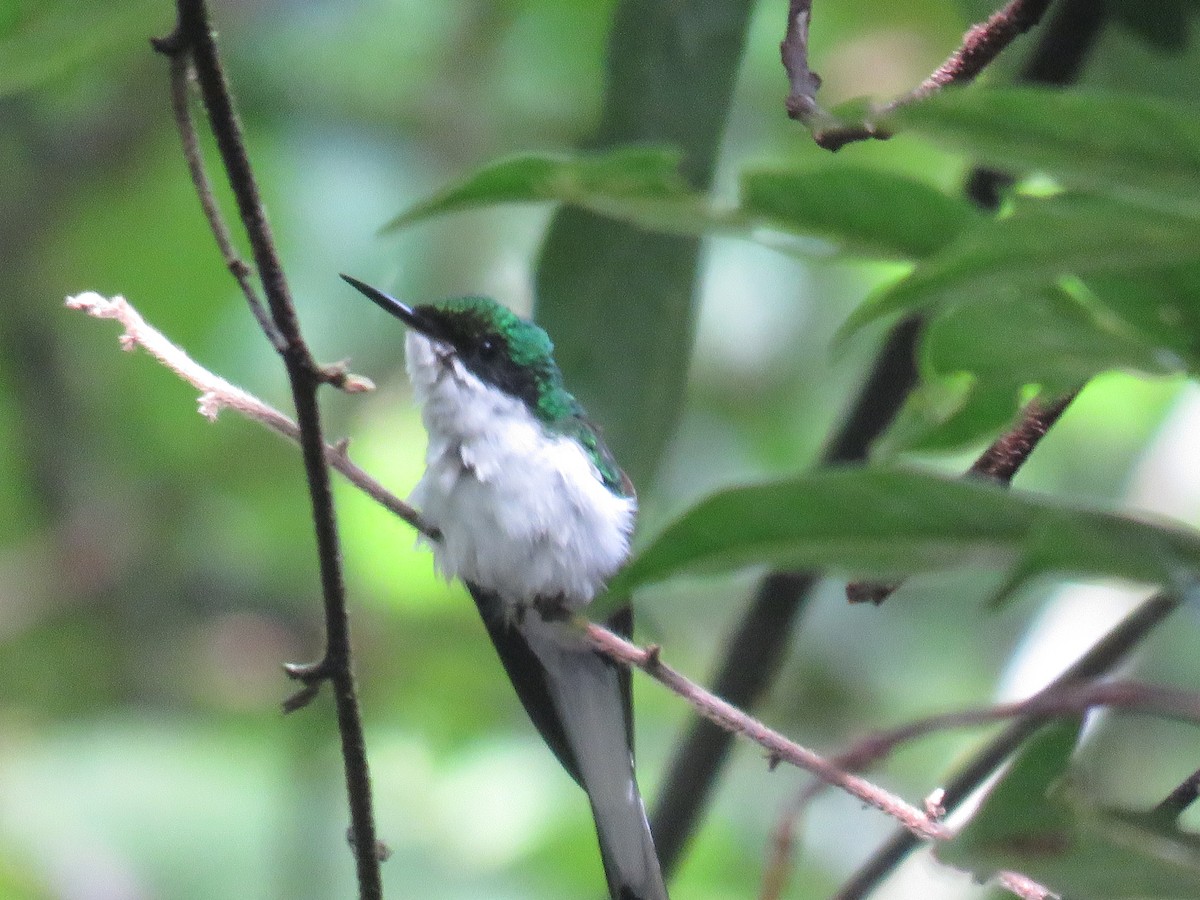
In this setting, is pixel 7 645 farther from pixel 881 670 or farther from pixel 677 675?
pixel 677 675

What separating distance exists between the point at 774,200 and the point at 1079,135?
0.14 metres

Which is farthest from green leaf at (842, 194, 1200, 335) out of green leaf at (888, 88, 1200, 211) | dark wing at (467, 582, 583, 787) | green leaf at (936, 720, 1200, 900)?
dark wing at (467, 582, 583, 787)

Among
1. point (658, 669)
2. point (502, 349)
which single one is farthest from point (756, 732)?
point (502, 349)

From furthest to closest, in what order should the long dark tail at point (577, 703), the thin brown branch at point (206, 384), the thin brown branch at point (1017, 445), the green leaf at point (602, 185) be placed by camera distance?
1. the long dark tail at point (577, 703)
2. the thin brown branch at point (206, 384)
3. the thin brown branch at point (1017, 445)
4. the green leaf at point (602, 185)

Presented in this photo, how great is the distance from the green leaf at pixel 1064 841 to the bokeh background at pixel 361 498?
2.04m

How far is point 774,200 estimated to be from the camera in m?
0.71

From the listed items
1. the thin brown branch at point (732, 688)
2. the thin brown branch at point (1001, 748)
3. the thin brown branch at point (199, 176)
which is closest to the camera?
the thin brown branch at point (199, 176)

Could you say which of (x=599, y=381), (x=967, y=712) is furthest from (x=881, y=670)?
(x=967, y=712)

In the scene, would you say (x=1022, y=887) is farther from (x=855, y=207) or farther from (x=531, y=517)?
(x=531, y=517)

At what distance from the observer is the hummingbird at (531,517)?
Answer: 7.96 feet

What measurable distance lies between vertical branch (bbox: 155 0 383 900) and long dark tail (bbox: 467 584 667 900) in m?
1.01

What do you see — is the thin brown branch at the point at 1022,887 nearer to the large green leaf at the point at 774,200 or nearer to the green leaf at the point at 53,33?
the large green leaf at the point at 774,200

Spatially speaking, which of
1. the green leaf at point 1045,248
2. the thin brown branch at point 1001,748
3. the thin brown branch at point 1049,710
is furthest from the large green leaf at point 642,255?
the green leaf at point 1045,248

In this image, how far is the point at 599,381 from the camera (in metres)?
1.76
